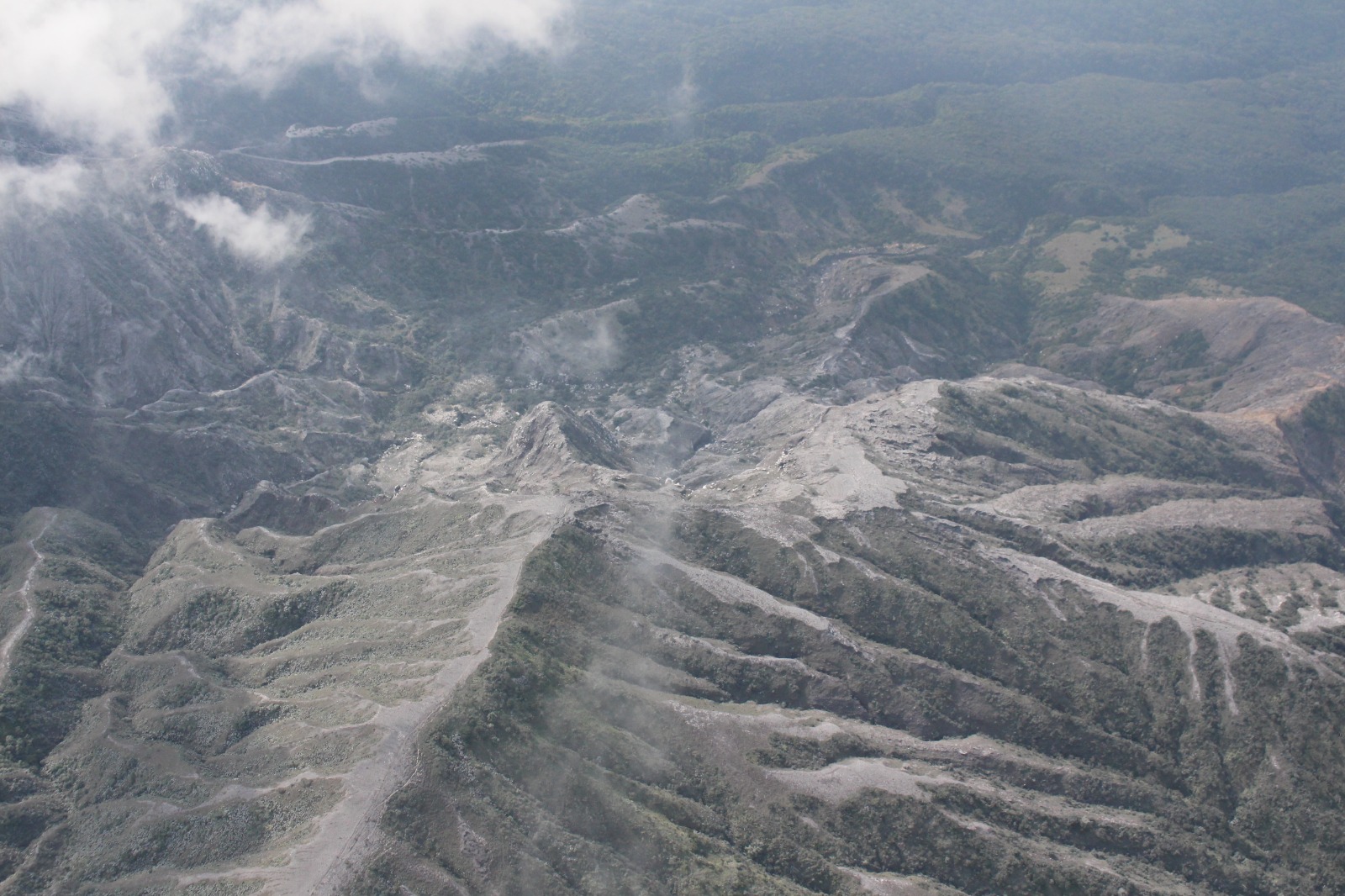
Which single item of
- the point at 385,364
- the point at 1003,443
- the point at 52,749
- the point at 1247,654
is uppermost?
the point at 385,364

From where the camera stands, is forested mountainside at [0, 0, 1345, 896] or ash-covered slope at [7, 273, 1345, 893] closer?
ash-covered slope at [7, 273, 1345, 893]

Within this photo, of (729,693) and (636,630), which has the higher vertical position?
(636,630)

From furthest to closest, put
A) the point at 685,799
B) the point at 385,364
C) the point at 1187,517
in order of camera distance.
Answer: the point at 385,364
the point at 1187,517
the point at 685,799

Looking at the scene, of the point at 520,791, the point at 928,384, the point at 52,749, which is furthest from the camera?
the point at 928,384

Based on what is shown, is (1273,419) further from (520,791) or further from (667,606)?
(520,791)

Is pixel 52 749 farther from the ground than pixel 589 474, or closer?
closer

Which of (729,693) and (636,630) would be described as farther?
(636,630)

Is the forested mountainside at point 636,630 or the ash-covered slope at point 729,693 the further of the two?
the forested mountainside at point 636,630

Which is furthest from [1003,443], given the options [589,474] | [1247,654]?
[589,474]

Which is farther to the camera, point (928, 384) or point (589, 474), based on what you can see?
point (928, 384)

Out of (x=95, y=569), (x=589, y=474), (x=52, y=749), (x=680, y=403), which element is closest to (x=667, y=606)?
(x=589, y=474)
